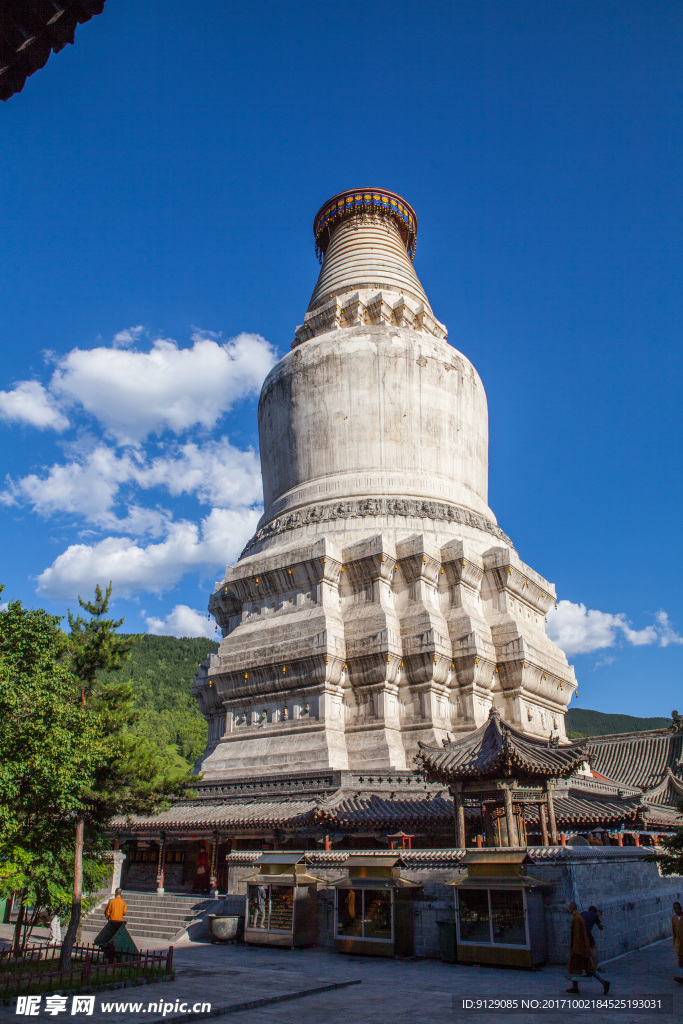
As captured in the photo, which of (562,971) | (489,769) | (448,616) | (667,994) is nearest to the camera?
(667,994)

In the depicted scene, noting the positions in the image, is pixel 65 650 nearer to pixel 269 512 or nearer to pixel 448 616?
pixel 448 616

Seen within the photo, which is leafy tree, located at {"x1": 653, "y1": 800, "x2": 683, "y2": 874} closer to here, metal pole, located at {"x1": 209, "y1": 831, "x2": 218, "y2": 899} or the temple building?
the temple building

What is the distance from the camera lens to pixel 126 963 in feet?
37.5

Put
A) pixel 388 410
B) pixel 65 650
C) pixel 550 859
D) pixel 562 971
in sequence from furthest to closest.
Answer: pixel 388 410 < pixel 65 650 < pixel 550 859 < pixel 562 971

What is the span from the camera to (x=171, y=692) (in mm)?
86312

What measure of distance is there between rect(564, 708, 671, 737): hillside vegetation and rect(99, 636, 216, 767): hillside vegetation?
160 feet

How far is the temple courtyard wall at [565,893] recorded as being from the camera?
42.8ft

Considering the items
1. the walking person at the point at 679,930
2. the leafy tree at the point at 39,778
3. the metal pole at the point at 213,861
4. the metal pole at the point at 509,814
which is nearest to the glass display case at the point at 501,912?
the walking person at the point at 679,930

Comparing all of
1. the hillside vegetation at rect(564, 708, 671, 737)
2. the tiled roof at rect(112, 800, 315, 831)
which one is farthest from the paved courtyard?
the hillside vegetation at rect(564, 708, 671, 737)

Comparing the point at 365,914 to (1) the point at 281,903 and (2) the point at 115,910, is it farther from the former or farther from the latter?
(2) the point at 115,910

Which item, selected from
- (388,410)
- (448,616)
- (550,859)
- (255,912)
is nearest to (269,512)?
(388,410)

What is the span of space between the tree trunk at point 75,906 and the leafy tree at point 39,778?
416 millimetres

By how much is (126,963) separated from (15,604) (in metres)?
10.6

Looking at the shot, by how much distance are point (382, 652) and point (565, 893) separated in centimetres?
1216
